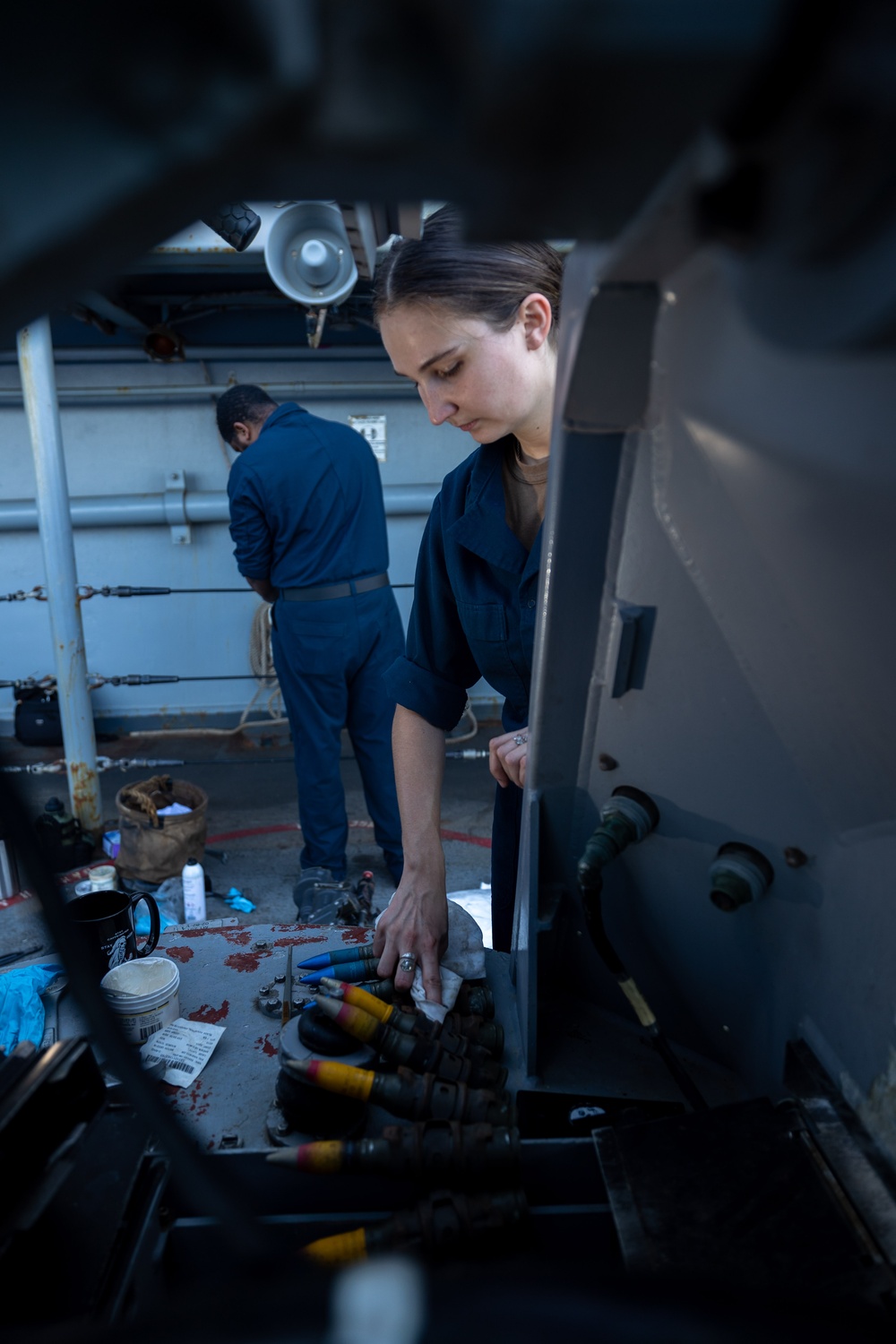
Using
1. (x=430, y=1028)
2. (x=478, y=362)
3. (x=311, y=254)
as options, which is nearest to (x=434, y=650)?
(x=478, y=362)

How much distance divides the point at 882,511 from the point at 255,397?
3.04 metres

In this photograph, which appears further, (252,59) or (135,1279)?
(135,1279)

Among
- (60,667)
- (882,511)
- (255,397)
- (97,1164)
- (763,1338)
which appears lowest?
(60,667)

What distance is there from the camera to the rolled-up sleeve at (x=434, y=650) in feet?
4.42

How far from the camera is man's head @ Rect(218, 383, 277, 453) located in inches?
120

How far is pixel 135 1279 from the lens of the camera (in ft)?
1.76

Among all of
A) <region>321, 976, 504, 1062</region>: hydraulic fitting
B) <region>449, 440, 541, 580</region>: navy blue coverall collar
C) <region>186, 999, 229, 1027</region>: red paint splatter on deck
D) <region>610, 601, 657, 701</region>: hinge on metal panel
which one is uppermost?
<region>449, 440, 541, 580</region>: navy blue coverall collar

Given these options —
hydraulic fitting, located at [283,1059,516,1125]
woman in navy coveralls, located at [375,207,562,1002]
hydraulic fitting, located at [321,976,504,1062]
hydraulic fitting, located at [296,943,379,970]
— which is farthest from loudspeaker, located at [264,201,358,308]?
hydraulic fitting, located at [283,1059,516,1125]

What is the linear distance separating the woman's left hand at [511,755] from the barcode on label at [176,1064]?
56 cm

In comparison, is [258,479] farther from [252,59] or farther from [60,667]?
[252,59]

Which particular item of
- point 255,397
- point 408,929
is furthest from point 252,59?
point 255,397

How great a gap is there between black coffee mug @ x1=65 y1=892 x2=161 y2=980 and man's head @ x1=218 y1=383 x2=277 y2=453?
7.64 feet

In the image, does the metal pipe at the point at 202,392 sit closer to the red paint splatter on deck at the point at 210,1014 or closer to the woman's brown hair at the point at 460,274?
the woman's brown hair at the point at 460,274

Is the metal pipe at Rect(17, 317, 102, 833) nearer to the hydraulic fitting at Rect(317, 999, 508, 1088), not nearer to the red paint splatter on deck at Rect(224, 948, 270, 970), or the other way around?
the red paint splatter on deck at Rect(224, 948, 270, 970)
